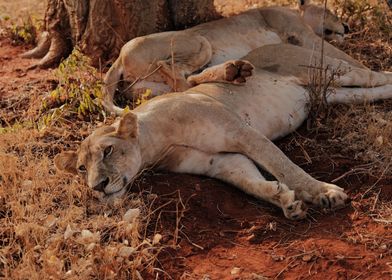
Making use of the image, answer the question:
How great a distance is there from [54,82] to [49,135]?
1.15m

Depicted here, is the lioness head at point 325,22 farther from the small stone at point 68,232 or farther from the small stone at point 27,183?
the small stone at point 68,232

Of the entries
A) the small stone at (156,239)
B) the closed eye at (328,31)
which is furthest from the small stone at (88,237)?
the closed eye at (328,31)

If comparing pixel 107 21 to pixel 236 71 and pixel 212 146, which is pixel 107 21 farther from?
pixel 212 146

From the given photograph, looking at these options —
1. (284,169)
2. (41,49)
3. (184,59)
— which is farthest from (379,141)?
(41,49)

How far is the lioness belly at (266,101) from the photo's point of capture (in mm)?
4711

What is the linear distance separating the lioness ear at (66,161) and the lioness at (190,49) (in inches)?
42.6

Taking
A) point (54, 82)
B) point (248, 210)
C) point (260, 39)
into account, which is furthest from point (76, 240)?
point (260, 39)

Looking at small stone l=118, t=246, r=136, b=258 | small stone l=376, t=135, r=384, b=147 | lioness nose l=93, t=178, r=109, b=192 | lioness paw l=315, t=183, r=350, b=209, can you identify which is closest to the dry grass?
small stone l=118, t=246, r=136, b=258

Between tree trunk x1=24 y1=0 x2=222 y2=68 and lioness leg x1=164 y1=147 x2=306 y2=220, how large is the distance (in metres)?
1.86

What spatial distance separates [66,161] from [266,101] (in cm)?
151

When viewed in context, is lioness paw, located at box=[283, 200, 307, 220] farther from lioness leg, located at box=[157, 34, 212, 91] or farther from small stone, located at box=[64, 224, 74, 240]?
lioness leg, located at box=[157, 34, 212, 91]

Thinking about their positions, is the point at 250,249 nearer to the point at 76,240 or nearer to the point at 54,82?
the point at 76,240

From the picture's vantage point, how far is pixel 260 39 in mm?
6445

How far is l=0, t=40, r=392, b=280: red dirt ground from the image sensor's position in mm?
3320
